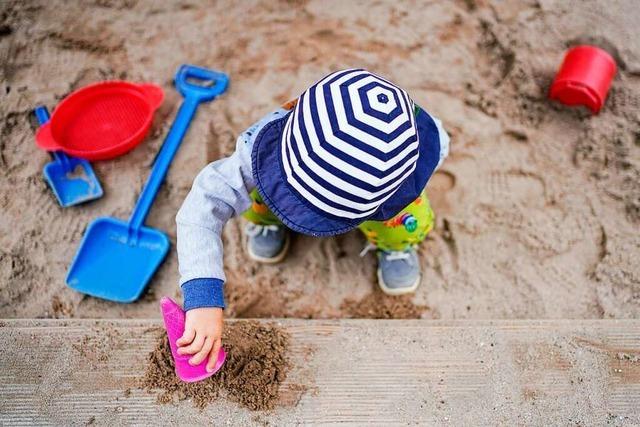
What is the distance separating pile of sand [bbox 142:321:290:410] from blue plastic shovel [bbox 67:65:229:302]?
1.12 ft

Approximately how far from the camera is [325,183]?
3.56 feet

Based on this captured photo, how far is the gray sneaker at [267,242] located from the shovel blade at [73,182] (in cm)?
49

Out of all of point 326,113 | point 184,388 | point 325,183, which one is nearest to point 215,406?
point 184,388

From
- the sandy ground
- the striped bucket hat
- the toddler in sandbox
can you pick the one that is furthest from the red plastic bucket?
the striped bucket hat

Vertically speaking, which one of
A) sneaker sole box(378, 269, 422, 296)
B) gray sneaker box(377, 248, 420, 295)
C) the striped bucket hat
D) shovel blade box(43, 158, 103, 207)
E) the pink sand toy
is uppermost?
the striped bucket hat

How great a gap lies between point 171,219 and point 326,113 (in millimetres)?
858

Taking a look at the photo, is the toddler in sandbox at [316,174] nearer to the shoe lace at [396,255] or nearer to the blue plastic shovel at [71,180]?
the shoe lace at [396,255]

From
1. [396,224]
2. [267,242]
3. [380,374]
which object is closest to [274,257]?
[267,242]

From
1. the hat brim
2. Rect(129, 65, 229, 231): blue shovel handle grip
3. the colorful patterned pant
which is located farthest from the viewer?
Rect(129, 65, 229, 231): blue shovel handle grip

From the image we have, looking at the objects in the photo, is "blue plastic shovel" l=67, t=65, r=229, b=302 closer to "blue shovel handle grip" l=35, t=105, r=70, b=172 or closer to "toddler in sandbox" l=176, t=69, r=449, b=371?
"blue shovel handle grip" l=35, t=105, r=70, b=172

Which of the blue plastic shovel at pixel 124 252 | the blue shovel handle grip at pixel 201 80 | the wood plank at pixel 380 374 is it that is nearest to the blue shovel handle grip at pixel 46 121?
the blue plastic shovel at pixel 124 252

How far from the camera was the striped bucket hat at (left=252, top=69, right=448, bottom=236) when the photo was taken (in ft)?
3.42

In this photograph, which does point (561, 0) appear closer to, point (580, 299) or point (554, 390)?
point (580, 299)

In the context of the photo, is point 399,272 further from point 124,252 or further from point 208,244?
point 124,252
